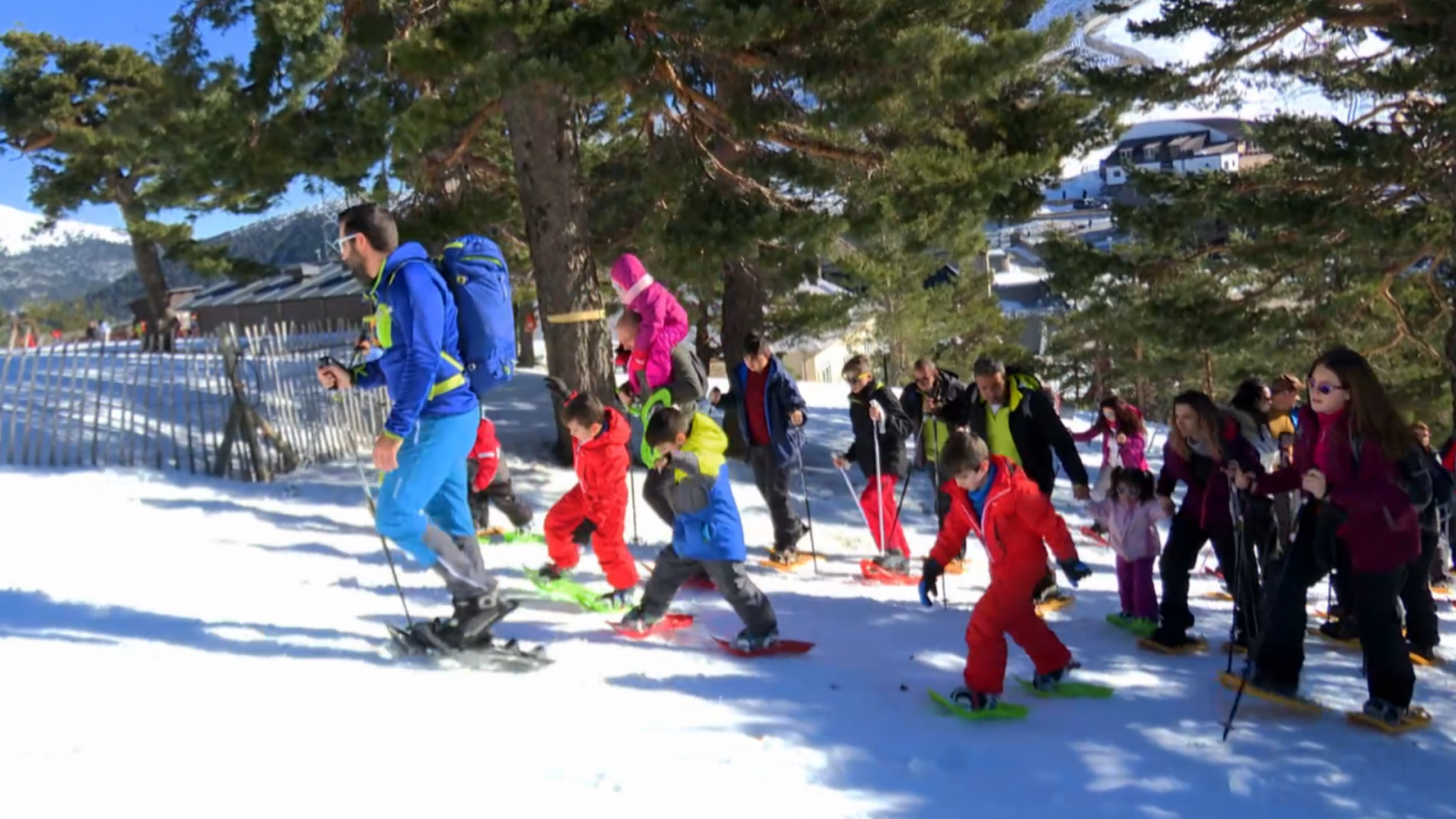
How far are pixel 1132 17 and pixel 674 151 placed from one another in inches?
216

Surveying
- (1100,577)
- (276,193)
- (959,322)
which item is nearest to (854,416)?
(1100,577)

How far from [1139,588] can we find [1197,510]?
80 centimetres

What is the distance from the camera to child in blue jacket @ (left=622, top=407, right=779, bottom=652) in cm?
526

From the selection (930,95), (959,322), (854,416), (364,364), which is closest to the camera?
(364,364)

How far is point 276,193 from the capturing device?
420 inches

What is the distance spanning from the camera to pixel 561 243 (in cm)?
1030

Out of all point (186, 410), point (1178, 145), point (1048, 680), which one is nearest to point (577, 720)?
point (1048, 680)

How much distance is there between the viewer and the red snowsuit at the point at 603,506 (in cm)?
622

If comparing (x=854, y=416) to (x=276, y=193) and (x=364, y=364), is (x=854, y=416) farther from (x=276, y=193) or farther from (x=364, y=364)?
(x=276, y=193)

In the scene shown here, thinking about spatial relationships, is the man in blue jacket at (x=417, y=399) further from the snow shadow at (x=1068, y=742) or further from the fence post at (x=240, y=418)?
the fence post at (x=240, y=418)

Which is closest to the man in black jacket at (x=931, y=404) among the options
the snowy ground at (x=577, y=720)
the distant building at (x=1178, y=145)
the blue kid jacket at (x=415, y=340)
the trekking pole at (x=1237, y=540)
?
the snowy ground at (x=577, y=720)

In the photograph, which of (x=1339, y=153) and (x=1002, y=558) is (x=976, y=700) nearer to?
(x=1002, y=558)

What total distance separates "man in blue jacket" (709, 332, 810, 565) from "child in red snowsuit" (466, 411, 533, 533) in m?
1.82

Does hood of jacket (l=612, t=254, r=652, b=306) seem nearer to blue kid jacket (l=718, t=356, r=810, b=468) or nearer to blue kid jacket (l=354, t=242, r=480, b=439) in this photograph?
blue kid jacket (l=718, t=356, r=810, b=468)
